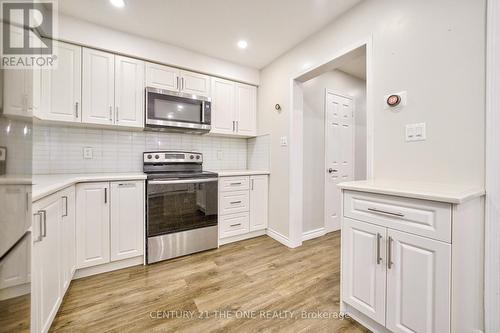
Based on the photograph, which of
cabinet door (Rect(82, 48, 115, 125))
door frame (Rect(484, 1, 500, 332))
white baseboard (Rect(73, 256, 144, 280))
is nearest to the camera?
door frame (Rect(484, 1, 500, 332))

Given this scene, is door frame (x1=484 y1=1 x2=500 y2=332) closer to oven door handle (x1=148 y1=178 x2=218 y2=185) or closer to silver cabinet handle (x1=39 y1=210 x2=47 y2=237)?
oven door handle (x1=148 y1=178 x2=218 y2=185)

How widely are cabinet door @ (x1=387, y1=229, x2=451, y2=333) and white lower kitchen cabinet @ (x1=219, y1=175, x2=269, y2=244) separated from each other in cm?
184

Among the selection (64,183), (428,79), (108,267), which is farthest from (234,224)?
(428,79)

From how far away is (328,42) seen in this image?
2.13m

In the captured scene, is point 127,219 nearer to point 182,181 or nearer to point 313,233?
point 182,181

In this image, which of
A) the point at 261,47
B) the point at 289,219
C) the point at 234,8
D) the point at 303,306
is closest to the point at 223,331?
the point at 303,306

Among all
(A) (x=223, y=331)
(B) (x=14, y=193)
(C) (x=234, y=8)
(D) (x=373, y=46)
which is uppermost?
(C) (x=234, y=8)

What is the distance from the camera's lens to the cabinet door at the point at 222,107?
9.45 feet

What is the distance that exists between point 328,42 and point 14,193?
2.55 metres

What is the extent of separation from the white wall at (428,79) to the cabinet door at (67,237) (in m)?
2.46

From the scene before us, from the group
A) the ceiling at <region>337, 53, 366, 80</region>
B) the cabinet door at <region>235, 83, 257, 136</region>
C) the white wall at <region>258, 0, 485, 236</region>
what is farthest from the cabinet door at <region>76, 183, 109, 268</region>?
the ceiling at <region>337, 53, 366, 80</region>

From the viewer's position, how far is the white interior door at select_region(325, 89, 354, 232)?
10.4 ft

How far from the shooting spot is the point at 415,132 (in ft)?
4.81

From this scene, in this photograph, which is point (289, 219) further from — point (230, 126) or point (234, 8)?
point (234, 8)
